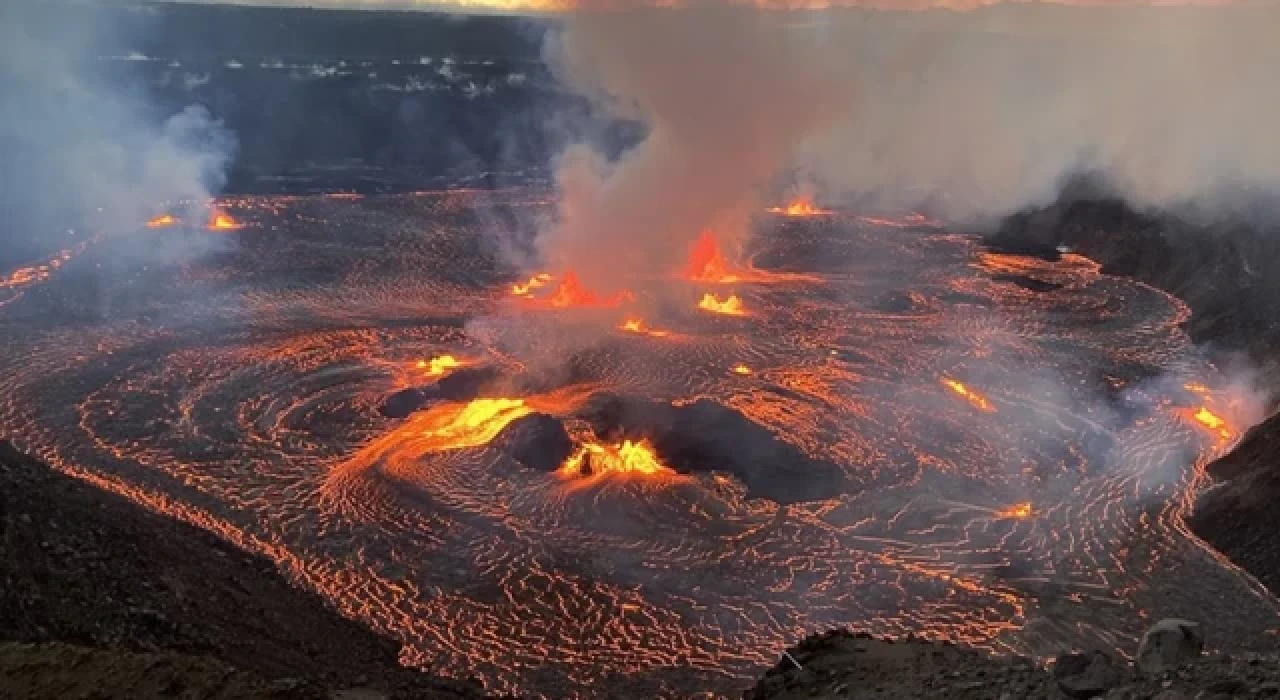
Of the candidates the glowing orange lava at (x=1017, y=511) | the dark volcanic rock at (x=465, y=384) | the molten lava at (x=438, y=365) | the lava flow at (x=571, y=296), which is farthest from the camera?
the lava flow at (x=571, y=296)

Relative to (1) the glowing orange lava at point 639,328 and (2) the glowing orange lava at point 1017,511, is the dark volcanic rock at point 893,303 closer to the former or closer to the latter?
(1) the glowing orange lava at point 639,328

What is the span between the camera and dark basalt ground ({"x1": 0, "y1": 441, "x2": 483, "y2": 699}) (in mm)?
12406

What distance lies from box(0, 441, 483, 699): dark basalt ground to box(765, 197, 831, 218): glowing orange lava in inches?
2789

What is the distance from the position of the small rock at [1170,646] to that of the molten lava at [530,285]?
142 ft

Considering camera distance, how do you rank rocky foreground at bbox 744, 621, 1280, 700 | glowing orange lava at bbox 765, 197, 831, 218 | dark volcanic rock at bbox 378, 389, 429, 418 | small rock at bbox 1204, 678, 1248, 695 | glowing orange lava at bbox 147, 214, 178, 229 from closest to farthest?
1. small rock at bbox 1204, 678, 1248, 695
2. rocky foreground at bbox 744, 621, 1280, 700
3. dark volcanic rock at bbox 378, 389, 429, 418
4. glowing orange lava at bbox 147, 214, 178, 229
5. glowing orange lava at bbox 765, 197, 831, 218

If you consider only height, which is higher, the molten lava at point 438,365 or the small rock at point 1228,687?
the molten lava at point 438,365

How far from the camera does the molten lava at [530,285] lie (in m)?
54.7

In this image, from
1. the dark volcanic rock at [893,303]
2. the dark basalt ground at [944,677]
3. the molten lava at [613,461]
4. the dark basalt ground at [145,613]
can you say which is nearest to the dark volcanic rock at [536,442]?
the molten lava at [613,461]

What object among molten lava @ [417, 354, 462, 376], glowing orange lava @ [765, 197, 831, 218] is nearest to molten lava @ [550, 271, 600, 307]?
molten lava @ [417, 354, 462, 376]

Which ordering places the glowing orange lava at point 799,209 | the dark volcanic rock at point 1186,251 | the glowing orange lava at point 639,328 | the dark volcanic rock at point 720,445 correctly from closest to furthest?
the dark volcanic rock at point 720,445 < the glowing orange lava at point 639,328 < the dark volcanic rock at point 1186,251 < the glowing orange lava at point 799,209

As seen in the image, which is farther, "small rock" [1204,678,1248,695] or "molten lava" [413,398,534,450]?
"molten lava" [413,398,534,450]

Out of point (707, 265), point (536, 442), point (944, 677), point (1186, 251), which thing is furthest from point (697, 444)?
point (1186, 251)

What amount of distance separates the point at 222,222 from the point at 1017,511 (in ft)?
205

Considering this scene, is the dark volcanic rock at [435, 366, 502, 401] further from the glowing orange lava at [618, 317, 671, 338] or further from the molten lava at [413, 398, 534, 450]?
the glowing orange lava at [618, 317, 671, 338]
